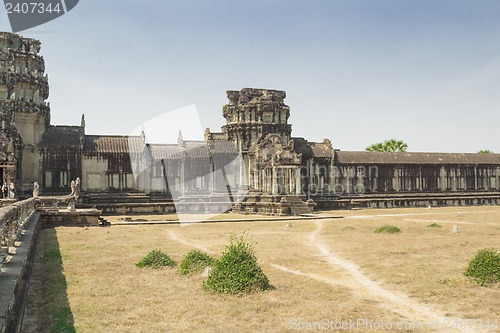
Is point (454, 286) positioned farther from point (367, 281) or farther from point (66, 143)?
point (66, 143)

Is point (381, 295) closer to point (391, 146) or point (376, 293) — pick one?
point (376, 293)

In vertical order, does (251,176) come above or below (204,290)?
above

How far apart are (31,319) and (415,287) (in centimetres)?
1076

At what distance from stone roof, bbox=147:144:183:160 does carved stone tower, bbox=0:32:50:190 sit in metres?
12.0

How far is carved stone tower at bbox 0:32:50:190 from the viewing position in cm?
4522

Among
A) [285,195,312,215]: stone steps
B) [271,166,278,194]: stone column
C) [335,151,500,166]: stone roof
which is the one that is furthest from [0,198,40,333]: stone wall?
[335,151,500,166]: stone roof

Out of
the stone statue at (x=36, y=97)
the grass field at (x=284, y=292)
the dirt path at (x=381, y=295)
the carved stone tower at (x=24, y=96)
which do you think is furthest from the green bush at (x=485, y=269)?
the stone statue at (x=36, y=97)

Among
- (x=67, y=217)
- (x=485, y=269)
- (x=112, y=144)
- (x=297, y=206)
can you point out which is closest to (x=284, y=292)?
(x=485, y=269)

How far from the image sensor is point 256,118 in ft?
185

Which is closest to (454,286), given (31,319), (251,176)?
(31,319)

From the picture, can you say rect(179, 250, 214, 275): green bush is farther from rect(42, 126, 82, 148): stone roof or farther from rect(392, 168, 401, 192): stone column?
rect(392, 168, 401, 192): stone column

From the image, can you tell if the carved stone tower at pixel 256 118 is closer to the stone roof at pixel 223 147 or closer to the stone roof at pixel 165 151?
the stone roof at pixel 223 147

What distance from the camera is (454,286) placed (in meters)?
14.1

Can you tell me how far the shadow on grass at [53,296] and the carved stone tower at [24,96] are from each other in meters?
29.1
